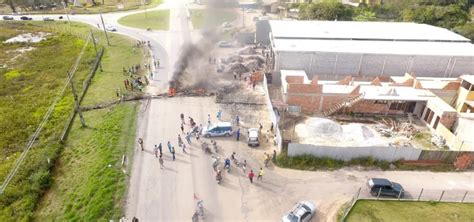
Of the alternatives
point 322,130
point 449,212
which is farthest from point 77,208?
point 449,212

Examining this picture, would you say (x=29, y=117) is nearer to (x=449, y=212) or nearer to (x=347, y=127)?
(x=347, y=127)

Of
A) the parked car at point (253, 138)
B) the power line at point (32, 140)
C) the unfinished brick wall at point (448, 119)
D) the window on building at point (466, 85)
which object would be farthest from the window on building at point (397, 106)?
the power line at point (32, 140)

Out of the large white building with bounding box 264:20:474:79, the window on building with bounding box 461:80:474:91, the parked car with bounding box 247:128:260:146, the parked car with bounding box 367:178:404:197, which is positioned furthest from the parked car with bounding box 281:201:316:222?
the window on building with bounding box 461:80:474:91

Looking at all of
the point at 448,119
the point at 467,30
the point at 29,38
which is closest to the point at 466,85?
the point at 448,119

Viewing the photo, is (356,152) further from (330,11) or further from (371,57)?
(330,11)

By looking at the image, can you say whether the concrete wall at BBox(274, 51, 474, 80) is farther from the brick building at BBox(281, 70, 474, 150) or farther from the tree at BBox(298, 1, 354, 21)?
the tree at BBox(298, 1, 354, 21)

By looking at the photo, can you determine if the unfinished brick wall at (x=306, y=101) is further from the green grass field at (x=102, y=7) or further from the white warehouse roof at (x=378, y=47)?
the green grass field at (x=102, y=7)
